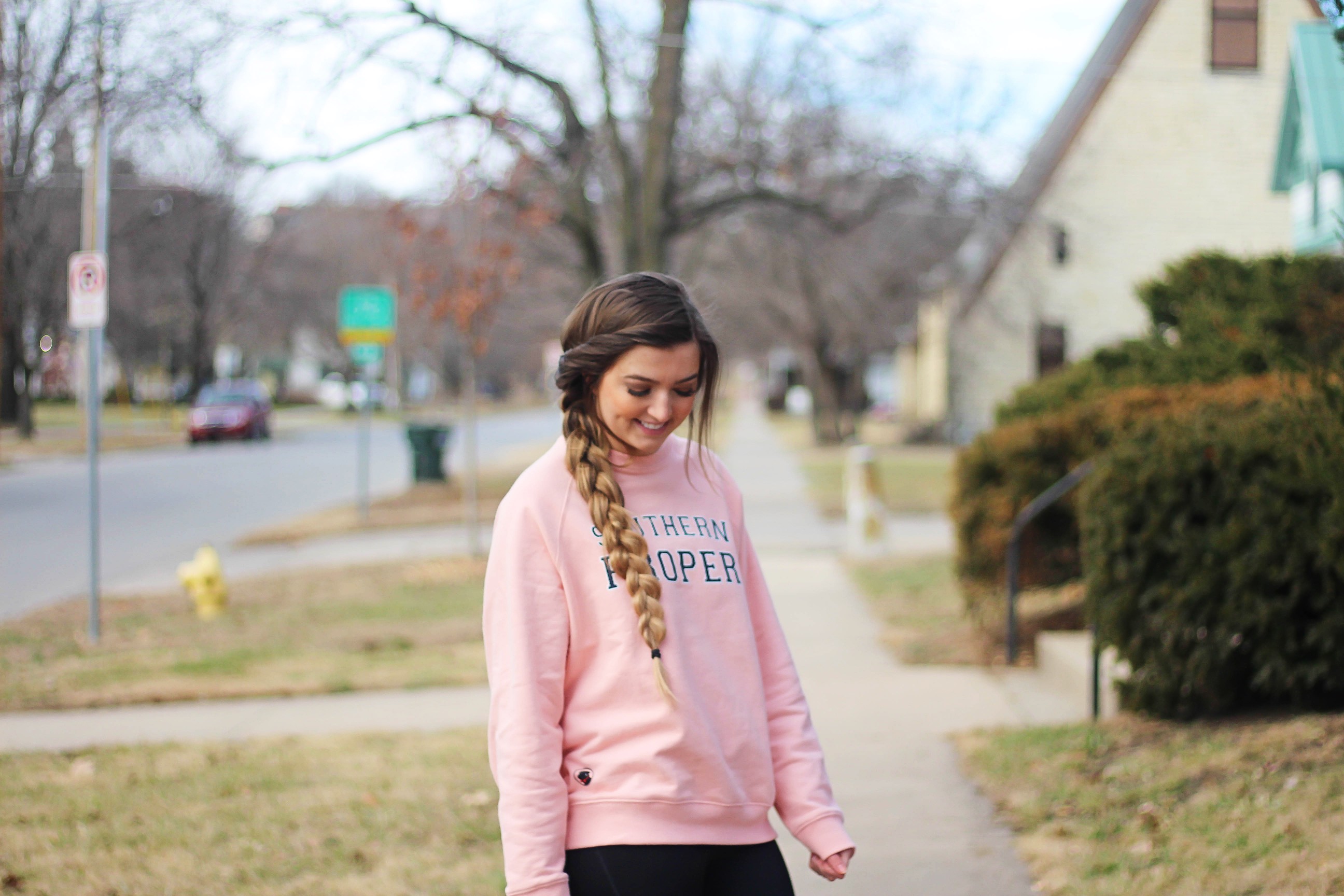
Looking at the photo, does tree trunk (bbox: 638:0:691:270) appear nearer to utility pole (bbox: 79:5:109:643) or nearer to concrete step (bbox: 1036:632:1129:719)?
utility pole (bbox: 79:5:109:643)

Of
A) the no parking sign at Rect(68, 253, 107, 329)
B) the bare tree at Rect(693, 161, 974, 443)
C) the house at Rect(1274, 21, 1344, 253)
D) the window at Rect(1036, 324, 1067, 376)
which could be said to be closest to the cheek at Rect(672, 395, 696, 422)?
the no parking sign at Rect(68, 253, 107, 329)

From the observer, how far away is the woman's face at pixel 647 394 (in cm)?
232

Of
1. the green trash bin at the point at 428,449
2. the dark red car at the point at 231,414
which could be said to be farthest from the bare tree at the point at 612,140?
the dark red car at the point at 231,414

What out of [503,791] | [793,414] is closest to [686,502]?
[503,791]

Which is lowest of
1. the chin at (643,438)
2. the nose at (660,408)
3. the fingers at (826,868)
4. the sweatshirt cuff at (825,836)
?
the fingers at (826,868)

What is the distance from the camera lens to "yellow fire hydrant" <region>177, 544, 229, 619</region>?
9930mm

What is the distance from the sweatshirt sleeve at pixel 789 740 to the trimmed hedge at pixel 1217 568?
2.80m

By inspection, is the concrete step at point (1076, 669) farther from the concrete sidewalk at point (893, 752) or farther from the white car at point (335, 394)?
the white car at point (335, 394)

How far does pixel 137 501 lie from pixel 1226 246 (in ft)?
68.7

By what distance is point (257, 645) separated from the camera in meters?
8.73

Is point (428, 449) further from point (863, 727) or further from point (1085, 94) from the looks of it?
point (863, 727)

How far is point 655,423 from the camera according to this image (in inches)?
92.0

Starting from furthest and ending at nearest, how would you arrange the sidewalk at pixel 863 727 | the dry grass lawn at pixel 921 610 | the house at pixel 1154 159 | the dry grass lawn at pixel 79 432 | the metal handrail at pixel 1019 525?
the dry grass lawn at pixel 79 432 < the house at pixel 1154 159 < the dry grass lawn at pixel 921 610 < the metal handrail at pixel 1019 525 < the sidewalk at pixel 863 727

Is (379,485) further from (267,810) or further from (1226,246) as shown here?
(267,810)
